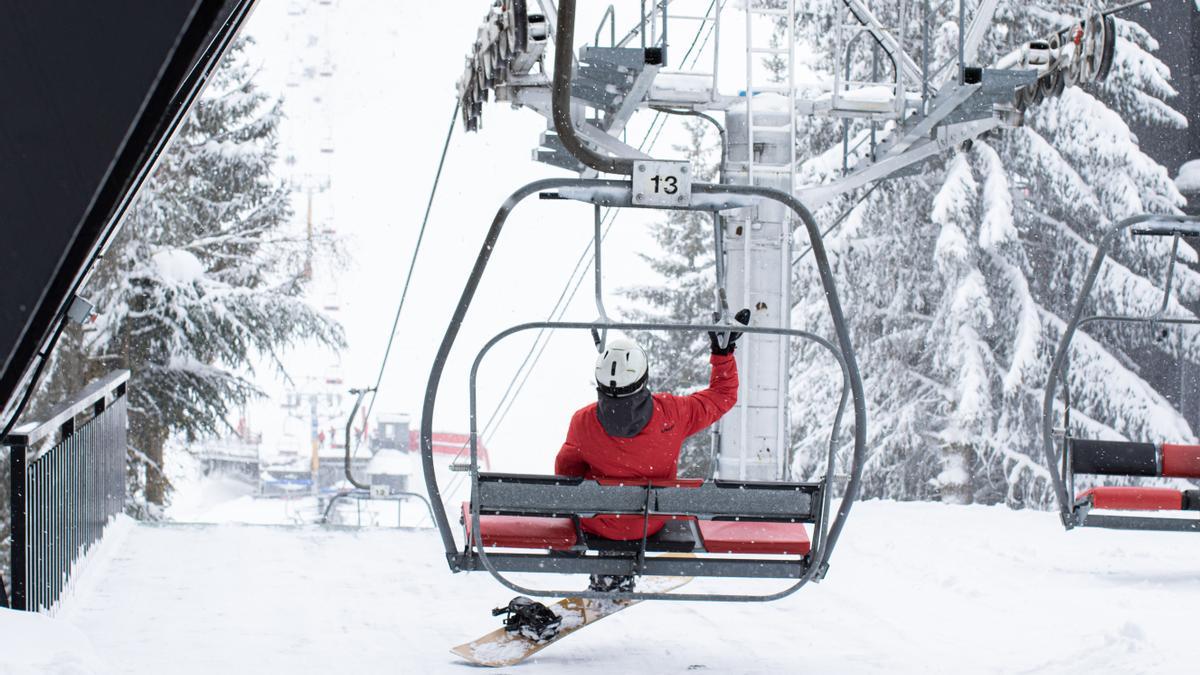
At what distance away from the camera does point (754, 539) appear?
4805 mm

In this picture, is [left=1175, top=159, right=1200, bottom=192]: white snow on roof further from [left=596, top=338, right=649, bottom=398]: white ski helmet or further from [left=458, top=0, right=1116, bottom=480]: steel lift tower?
[left=596, top=338, right=649, bottom=398]: white ski helmet

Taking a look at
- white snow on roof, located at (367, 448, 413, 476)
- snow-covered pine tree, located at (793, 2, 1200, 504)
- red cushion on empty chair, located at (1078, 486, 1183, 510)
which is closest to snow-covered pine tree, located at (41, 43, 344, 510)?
snow-covered pine tree, located at (793, 2, 1200, 504)

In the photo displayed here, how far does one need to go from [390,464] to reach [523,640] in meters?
37.4

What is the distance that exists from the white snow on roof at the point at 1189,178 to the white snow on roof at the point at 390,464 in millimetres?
27037

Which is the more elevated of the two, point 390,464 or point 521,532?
point 521,532

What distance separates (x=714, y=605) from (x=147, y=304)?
42.7 ft

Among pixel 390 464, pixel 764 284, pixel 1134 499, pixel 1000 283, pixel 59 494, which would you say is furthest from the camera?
pixel 390 464

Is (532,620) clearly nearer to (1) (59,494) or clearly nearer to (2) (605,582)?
(2) (605,582)

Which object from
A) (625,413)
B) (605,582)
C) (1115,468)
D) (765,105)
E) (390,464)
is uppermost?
(765,105)

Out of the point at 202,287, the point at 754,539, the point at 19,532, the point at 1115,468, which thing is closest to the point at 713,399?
the point at 754,539

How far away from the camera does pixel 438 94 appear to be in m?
55.2

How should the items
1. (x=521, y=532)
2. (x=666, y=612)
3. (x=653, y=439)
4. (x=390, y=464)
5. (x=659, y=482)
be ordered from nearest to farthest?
(x=659, y=482) < (x=521, y=532) < (x=653, y=439) < (x=666, y=612) < (x=390, y=464)

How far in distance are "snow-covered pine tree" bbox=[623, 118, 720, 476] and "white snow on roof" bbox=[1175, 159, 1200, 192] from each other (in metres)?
9.48

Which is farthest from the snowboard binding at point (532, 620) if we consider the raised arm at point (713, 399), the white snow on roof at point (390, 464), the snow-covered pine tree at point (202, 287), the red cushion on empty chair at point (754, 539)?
the white snow on roof at point (390, 464)
